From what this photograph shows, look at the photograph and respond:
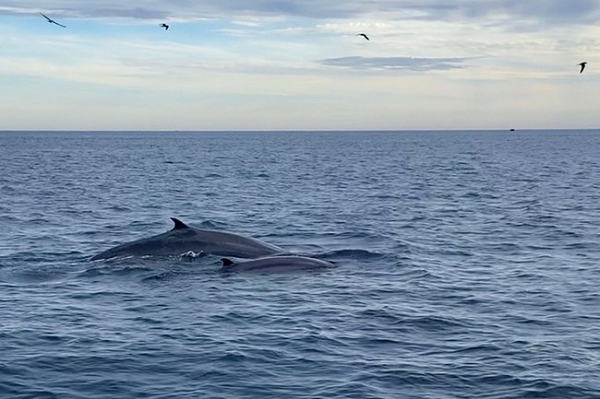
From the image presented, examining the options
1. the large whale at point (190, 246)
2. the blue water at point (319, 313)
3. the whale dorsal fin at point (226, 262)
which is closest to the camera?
the blue water at point (319, 313)

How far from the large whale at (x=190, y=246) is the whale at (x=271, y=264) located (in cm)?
96

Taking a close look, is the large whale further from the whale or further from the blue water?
the whale

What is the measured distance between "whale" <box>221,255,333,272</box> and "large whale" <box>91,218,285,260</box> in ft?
3.15

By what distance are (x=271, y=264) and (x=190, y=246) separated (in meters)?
2.50

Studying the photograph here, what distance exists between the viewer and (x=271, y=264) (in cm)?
2077

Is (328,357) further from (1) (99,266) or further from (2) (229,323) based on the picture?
(1) (99,266)

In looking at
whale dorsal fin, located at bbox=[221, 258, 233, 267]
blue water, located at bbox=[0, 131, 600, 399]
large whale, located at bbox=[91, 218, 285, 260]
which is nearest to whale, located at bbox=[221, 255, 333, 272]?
whale dorsal fin, located at bbox=[221, 258, 233, 267]

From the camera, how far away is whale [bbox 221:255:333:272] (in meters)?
20.5

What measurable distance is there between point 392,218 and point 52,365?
2272 cm

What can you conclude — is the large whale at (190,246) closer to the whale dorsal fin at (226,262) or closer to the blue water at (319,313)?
the blue water at (319,313)

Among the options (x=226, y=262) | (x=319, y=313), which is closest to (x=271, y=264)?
(x=226, y=262)

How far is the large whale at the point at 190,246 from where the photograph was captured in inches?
871

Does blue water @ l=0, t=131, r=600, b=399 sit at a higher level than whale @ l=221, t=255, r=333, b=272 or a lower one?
lower

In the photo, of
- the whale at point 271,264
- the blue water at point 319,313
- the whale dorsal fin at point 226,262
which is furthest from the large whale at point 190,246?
the whale dorsal fin at point 226,262
